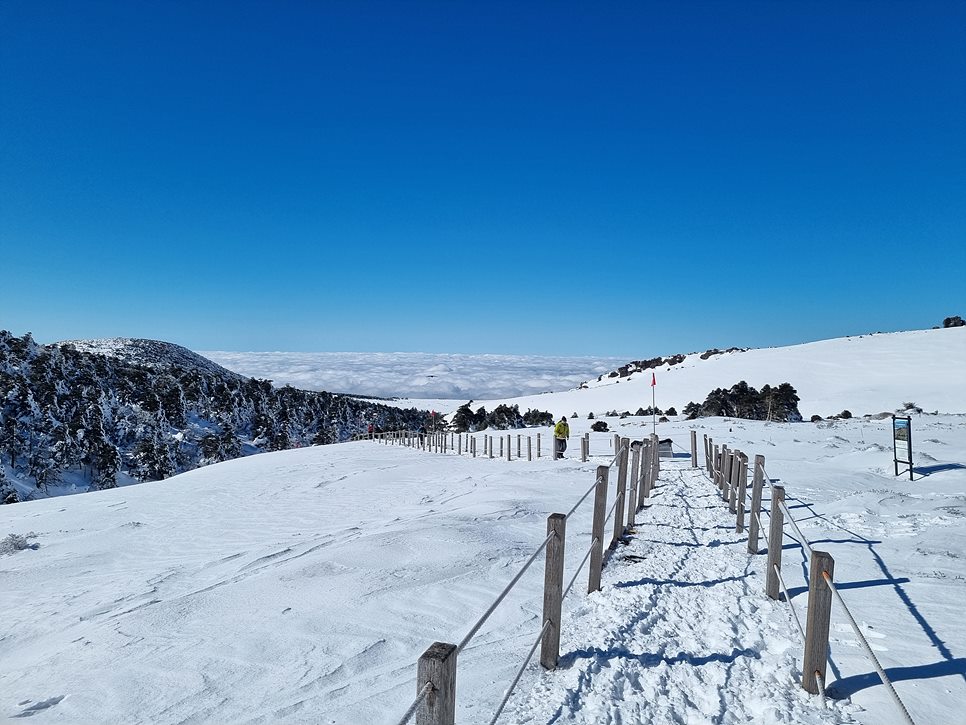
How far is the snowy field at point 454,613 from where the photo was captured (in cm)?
442

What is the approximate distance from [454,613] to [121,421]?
4384 centimetres

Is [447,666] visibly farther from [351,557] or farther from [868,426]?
[868,426]

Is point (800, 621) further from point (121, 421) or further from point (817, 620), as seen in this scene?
Result: point (121, 421)

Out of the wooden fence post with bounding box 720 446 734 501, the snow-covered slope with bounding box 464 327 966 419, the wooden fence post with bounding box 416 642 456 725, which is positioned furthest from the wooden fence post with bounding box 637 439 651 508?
the snow-covered slope with bounding box 464 327 966 419

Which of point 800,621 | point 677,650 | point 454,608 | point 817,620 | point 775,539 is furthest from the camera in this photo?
point 454,608

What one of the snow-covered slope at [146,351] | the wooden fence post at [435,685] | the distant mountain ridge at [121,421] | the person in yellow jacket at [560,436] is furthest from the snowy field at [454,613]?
the snow-covered slope at [146,351]

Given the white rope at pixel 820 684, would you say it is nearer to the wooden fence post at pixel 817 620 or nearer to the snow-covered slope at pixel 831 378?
the wooden fence post at pixel 817 620

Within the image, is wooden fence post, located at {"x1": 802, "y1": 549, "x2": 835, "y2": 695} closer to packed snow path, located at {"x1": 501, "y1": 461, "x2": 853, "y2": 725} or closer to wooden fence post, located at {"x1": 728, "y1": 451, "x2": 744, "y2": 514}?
packed snow path, located at {"x1": 501, "y1": 461, "x2": 853, "y2": 725}

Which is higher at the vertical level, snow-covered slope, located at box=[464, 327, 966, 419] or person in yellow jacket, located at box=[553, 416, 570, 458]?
snow-covered slope, located at box=[464, 327, 966, 419]

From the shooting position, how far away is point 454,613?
621 centimetres

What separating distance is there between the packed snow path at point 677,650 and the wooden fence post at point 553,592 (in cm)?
16

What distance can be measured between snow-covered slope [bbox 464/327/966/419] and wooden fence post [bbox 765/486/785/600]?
36.6 m

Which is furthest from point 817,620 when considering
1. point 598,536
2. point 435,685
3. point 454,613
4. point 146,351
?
point 146,351

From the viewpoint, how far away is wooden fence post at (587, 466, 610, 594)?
6375 mm
